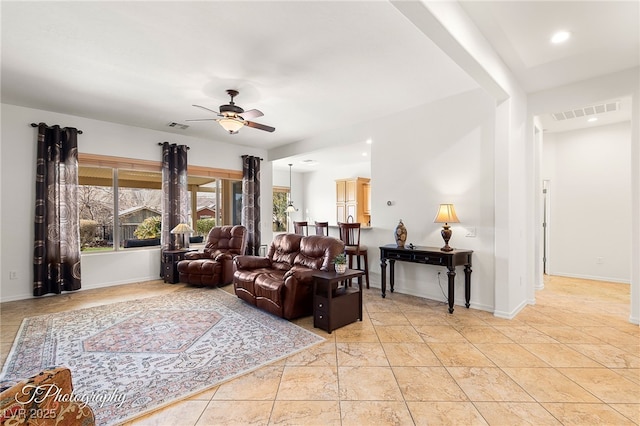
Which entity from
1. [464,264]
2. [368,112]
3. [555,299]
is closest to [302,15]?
[368,112]

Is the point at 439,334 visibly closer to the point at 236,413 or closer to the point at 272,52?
the point at 236,413

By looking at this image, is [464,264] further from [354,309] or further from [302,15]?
[302,15]

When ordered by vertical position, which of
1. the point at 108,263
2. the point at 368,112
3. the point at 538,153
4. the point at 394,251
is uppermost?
the point at 368,112

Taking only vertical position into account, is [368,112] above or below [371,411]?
above

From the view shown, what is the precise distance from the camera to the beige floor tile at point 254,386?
6.97 feet

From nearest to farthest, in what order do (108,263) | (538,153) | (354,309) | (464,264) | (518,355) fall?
(518,355)
(354,309)
(464,264)
(538,153)
(108,263)

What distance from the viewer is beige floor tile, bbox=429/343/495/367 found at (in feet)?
8.41

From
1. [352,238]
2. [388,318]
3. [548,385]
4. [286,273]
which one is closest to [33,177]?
[286,273]

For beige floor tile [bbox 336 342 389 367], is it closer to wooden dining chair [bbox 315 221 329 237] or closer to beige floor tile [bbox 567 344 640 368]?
beige floor tile [bbox 567 344 640 368]

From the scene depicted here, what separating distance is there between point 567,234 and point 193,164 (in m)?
7.74

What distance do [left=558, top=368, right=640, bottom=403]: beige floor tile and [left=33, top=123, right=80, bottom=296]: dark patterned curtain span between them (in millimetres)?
6542

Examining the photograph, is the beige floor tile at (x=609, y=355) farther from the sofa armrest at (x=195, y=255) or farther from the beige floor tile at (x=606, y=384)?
the sofa armrest at (x=195, y=255)

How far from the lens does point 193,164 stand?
6406mm

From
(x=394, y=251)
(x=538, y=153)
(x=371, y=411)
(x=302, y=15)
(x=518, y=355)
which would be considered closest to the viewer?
(x=371, y=411)
